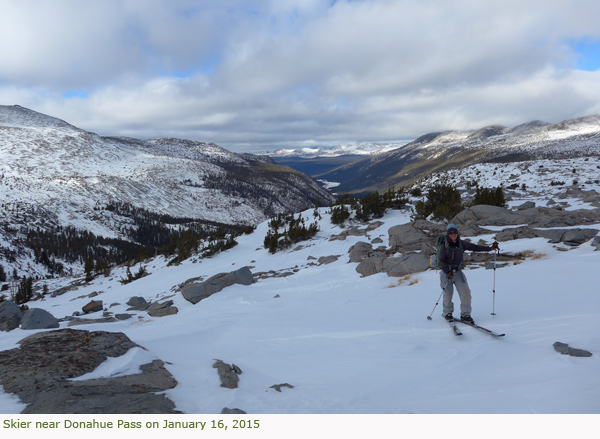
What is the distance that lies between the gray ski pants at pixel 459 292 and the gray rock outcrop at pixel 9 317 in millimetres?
12436

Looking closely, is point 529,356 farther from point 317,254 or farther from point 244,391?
point 317,254

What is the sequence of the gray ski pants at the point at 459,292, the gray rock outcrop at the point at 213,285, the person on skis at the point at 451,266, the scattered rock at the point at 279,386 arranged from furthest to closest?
the gray rock outcrop at the point at 213,285
the person on skis at the point at 451,266
the gray ski pants at the point at 459,292
the scattered rock at the point at 279,386

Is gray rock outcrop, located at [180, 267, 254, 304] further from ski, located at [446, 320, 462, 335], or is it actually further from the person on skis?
ski, located at [446, 320, 462, 335]

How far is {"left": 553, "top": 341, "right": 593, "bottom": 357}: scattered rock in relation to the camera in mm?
4723

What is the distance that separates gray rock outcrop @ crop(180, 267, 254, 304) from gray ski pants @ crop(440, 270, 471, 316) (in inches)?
375

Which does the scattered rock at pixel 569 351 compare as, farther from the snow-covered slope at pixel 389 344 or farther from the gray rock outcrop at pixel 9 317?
the gray rock outcrop at pixel 9 317

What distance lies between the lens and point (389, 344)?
20.9ft

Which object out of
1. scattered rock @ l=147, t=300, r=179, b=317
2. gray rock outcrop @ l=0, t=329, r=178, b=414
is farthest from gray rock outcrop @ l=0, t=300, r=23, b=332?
gray rock outcrop @ l=0, t=329, r=178, b=414

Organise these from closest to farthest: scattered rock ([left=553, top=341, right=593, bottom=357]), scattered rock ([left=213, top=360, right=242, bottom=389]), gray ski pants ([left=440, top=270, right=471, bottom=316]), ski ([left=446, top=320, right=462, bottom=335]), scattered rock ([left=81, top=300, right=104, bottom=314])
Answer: scattered rock ([left=553, top=341, right=593, bottom=357]), scattered rock ([left=213, top=360, right=242, bottom=389]), ski ([left=446, top=320, right=462, bottom=335]), gray ski pants ([left=440, top=270, right=471, bottom=316]), scattered rock ([left=81, top=300, right=104, bottom=314])

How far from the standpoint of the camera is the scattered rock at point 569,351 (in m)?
4.72

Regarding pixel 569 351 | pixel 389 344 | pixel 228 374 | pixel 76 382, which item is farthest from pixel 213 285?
pixel 569 351

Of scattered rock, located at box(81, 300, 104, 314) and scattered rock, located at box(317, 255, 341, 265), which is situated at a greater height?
scattered rock, located at box(317, 255, 341, 265)

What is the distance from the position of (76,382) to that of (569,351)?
7.73 m

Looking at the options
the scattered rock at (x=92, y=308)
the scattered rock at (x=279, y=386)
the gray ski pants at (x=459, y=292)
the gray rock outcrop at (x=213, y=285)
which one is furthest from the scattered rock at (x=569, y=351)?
the scattered rock at (x=92, y=308)
